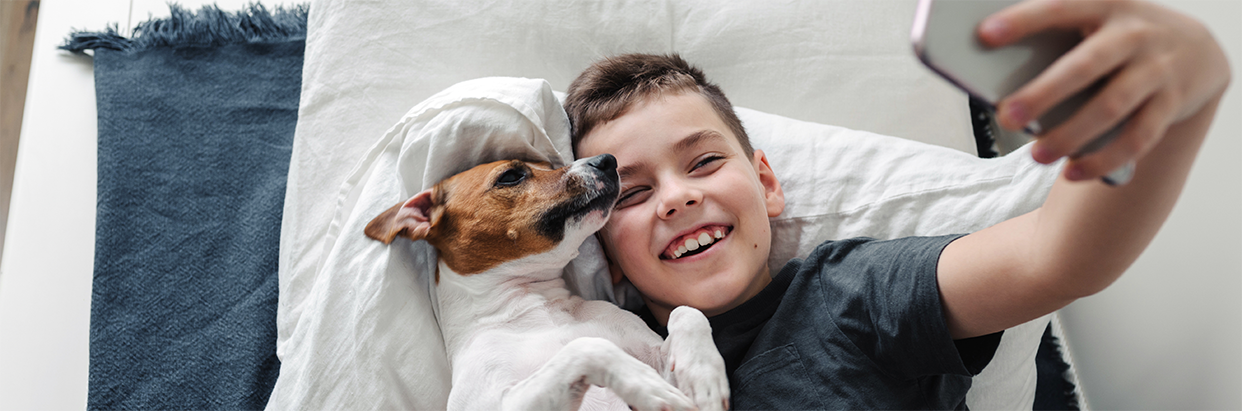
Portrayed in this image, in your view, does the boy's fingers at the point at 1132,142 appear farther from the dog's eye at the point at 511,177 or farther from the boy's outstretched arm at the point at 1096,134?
the dog's eye at the point at 511,177

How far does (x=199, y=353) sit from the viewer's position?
1680 mm

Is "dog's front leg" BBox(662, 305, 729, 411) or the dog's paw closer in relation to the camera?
the dog's paw

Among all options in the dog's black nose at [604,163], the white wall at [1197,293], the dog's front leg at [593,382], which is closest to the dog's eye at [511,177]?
the dog's black nose at [604,163]

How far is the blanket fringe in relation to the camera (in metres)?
2.02

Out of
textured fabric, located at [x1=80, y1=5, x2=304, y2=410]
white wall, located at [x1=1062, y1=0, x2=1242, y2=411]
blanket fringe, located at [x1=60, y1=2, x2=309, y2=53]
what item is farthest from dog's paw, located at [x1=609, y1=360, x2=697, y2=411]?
blanket fringe, located at [x1=60, y1=2, x2=309, y2=53]

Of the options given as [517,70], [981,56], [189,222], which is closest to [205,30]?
[189,222]

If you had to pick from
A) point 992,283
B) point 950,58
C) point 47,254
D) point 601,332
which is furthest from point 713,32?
point 47,254

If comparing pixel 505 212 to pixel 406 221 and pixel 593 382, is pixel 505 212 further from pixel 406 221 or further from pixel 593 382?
pixel 593 382

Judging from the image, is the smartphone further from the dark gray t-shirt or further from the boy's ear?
the boy's ear

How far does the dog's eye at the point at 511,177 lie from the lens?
1261 millimetres

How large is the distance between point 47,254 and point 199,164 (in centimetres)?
41

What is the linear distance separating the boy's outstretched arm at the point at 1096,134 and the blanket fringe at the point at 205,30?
2024 millimetres

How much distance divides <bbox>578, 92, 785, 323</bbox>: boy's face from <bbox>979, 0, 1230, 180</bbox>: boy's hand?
747mm

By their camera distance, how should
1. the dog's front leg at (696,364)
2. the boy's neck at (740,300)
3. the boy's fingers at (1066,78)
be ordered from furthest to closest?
the boy's neck at (740,300) → the dog's front leg at (696,364) → the boy's fingers at (1066,78)
